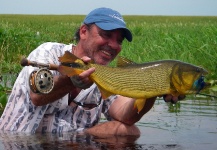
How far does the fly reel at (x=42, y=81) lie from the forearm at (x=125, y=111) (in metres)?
1.14

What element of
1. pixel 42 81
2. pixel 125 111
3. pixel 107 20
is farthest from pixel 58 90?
pixel 125 111

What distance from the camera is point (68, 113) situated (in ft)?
19.4

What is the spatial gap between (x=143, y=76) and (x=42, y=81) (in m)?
0.82

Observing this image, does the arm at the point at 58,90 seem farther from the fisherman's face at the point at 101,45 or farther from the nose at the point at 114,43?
the nose at the point at 114,43

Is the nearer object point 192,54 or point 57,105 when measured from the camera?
point 57,105

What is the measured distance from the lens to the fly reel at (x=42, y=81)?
16.2 feet

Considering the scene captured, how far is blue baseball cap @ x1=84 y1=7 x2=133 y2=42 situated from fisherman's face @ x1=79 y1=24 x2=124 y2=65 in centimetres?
6

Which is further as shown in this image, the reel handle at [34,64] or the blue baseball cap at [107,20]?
the blue baseball cap at [107,20]

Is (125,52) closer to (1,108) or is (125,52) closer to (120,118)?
(1,108)

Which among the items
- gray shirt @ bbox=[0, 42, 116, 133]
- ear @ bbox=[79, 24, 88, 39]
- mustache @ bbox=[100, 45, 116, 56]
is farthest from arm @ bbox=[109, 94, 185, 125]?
ear @ bbox=[79, 24, 88, 39]

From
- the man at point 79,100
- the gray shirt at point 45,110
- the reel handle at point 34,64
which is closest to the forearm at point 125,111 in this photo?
the man at point 79,100

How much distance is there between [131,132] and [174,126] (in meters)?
0.93

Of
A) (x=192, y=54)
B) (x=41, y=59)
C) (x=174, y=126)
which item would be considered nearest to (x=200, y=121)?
(x=174, y=126)

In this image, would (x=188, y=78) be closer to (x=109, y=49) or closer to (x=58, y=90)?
(x=109, y=49)
